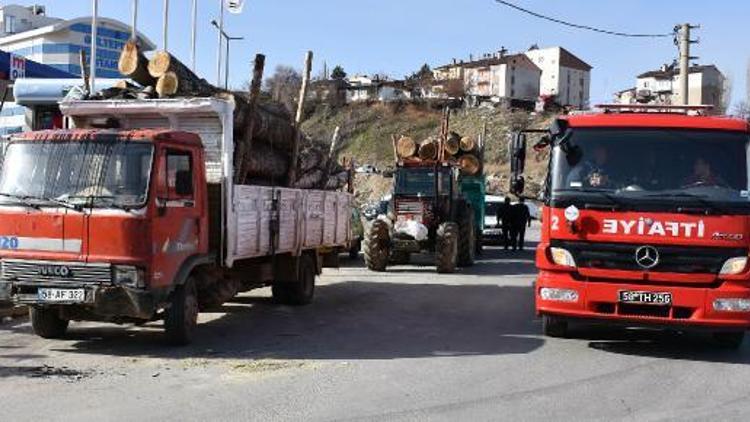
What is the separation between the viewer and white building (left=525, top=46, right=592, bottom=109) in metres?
129

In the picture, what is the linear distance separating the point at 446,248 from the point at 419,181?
7.23 ft

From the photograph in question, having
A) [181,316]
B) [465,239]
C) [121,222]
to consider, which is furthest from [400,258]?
[121,222]

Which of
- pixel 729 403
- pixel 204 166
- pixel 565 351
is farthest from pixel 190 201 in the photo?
pixel 729 403

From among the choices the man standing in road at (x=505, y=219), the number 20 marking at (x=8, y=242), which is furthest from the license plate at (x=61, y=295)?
the man standing in road at (x=505, y=219)

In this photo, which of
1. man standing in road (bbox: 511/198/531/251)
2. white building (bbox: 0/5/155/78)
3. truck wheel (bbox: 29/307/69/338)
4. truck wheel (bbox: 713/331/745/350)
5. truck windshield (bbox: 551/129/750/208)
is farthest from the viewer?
man standing in road (bbox: 511/198/531/251)

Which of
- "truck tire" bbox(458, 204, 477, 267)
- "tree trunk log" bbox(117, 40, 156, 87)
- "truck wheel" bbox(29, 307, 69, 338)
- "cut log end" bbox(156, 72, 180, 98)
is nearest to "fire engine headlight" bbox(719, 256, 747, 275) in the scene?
"cut log end" bbox(156, 72, 180, 98)

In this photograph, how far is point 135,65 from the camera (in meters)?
11.0

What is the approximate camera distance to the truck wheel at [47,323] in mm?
9523

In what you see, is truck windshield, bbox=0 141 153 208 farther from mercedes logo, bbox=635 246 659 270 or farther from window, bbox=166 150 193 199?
mercedes logo, bbox=635 246 659 270

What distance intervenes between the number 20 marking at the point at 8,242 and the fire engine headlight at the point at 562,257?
5.78 metres

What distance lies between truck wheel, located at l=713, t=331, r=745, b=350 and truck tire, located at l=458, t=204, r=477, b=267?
1076cm

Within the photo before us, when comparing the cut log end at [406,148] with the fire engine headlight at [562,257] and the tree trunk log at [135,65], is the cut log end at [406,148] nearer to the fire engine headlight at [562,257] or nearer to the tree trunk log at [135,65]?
the tree trunk log at [135,65]

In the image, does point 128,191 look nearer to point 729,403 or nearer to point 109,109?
point 109,109

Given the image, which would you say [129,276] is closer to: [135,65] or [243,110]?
[243,110]
